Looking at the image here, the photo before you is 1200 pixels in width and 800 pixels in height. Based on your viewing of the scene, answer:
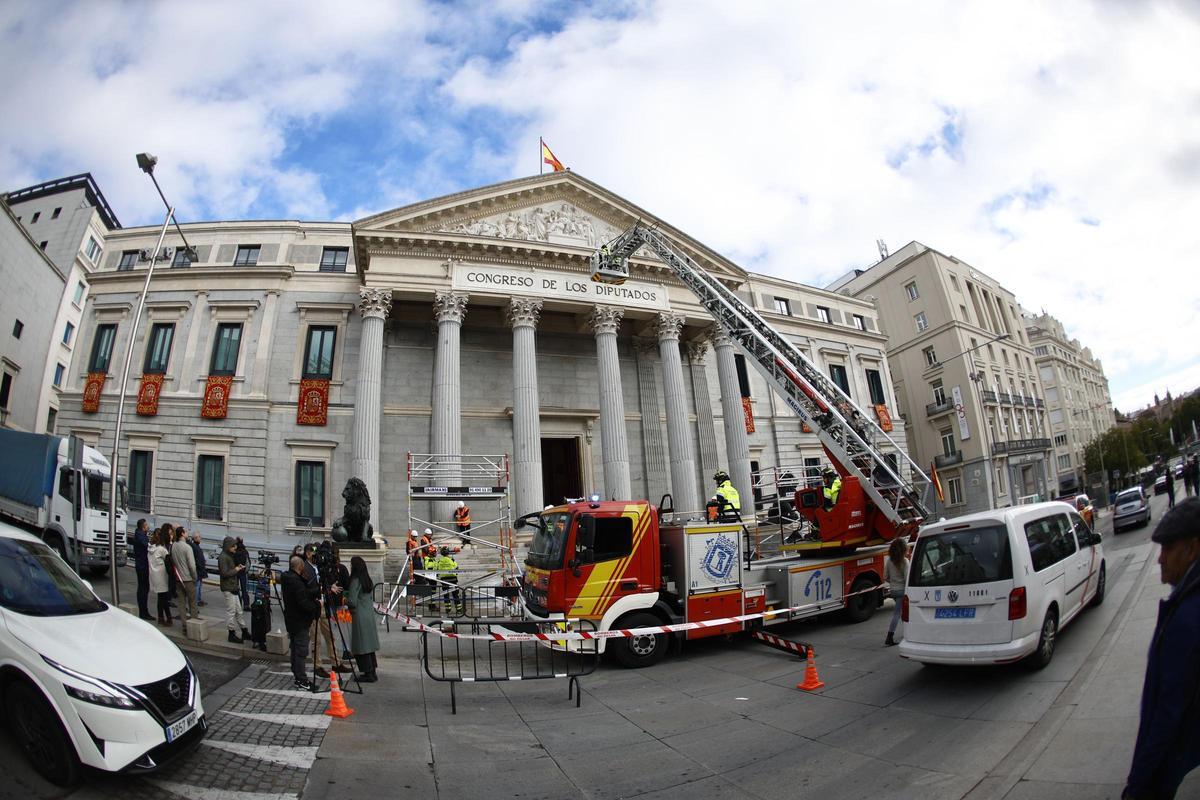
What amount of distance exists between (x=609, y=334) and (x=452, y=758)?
756 inches

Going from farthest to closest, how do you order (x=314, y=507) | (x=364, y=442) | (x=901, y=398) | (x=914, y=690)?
(x=901, y=398)
(x=314, y=507)
(x=364, y=442)
(x=914, y=690)

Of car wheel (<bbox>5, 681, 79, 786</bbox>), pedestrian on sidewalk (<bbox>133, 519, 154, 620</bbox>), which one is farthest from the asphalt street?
pedestrian on sidewalk (<bbox>133, 519, 154, 620</bbox>)

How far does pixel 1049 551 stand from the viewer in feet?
23.7

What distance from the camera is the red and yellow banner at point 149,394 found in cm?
2344

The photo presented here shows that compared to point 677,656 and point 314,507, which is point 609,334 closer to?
point 314,507

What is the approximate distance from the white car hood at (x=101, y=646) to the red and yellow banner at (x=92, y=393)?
25.2 meters

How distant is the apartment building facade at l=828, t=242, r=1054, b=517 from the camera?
40.4 meters

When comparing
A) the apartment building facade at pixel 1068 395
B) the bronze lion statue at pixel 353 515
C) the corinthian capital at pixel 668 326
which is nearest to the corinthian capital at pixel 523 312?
the corinthian capital at pixel 668 326

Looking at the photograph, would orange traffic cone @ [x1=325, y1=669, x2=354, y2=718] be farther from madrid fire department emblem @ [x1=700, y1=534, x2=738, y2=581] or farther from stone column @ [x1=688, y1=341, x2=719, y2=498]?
stone column @ [x1=688, y1=341, x2=719, y2=498]

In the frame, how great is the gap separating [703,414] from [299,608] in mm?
22157

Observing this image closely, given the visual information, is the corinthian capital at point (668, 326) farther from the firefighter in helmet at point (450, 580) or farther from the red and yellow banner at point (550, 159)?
the firefighter in helmet at point (450, 580)

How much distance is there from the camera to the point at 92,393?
2402 cm

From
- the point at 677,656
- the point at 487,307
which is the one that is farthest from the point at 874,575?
the point at 487,307

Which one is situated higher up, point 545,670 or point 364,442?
point 364,442
